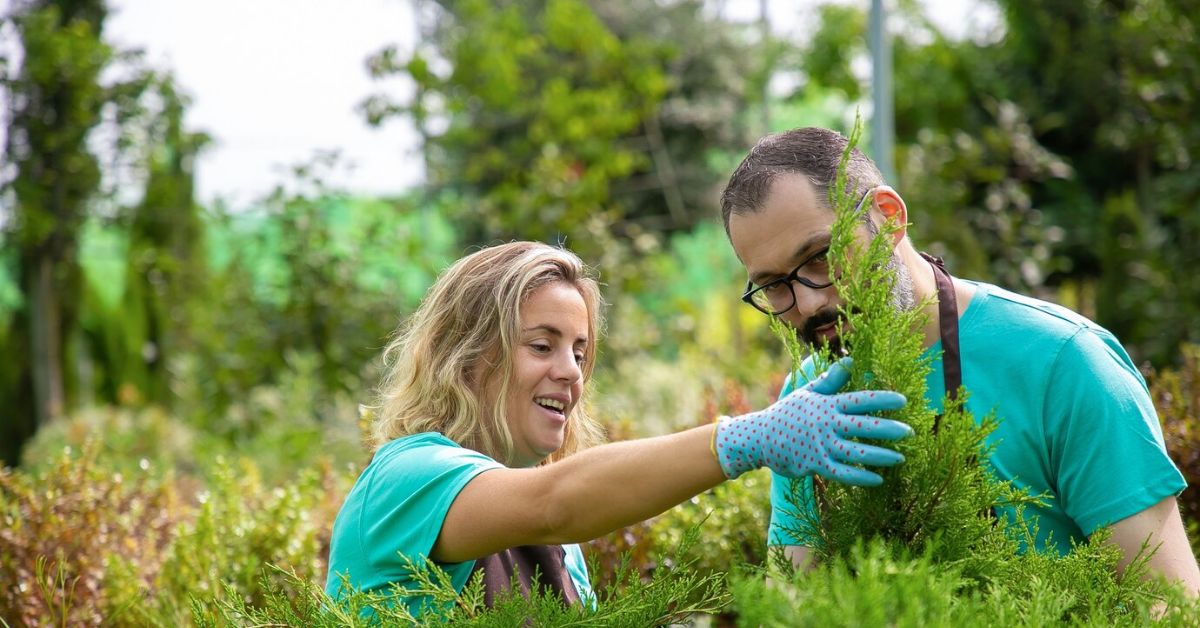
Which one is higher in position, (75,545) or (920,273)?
(920,273)

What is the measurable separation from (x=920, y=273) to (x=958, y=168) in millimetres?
7691

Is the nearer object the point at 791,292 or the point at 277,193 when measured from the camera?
the point at 791,292

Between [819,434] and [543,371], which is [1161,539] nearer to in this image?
[819,434]

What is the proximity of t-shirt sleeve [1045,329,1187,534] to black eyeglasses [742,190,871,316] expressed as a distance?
57 cm

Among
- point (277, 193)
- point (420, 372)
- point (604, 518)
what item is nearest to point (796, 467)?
point (604, 518)

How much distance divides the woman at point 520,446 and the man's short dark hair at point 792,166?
49cm

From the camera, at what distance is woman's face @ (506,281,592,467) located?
273 centimetres

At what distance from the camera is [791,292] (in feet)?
8.41

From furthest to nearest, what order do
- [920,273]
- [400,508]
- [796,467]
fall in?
[920,273], [400,508], [796,467]

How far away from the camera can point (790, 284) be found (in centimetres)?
253

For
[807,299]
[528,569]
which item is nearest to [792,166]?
[807,299]

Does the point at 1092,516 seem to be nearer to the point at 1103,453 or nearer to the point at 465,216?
the point at 1103,453

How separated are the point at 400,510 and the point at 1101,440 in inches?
58.4

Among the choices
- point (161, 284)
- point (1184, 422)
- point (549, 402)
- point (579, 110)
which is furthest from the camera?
point (161, 284)
